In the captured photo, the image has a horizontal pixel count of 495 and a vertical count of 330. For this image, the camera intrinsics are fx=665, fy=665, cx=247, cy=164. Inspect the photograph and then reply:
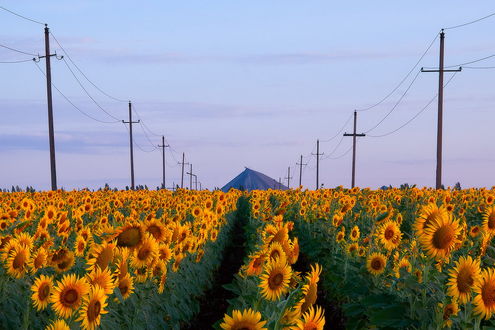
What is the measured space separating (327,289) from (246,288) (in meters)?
5.20

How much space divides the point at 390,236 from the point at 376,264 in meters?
0.56

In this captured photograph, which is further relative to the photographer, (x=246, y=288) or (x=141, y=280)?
(x=246, y=288)

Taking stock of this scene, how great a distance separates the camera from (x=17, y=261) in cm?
527

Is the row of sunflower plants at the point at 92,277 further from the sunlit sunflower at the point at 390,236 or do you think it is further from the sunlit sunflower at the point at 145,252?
the sunlit sunflower at the point at 390,236

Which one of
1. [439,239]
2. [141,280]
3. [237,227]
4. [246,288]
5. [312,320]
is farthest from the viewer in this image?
[237,227]

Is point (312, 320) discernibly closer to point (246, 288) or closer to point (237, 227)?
A: point (246, 288)

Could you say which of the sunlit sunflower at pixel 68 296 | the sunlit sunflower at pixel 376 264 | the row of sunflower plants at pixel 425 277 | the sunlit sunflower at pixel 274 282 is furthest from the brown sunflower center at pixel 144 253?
the sunlit sunflower at pixel 376 264

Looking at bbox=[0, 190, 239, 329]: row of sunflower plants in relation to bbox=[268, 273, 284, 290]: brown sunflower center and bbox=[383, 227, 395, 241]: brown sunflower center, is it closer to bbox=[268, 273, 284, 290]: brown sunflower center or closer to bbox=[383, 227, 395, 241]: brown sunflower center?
bbox=[268, 273, 284, 290]: brown sunflower center

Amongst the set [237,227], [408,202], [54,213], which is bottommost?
[237,227]

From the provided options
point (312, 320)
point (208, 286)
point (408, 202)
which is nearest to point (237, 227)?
point (408, 202)

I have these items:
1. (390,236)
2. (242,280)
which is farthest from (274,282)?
(390,236)

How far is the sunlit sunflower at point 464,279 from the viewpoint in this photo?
4.28 m

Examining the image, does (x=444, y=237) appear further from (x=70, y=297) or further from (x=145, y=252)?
(x=70, y=297)

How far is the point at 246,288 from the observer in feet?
22.0
